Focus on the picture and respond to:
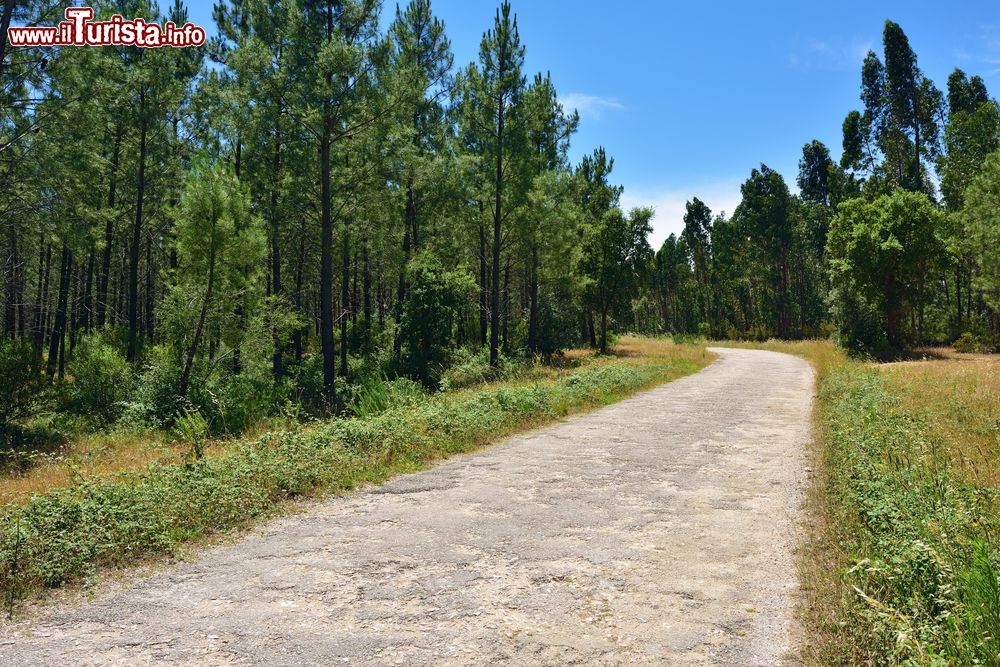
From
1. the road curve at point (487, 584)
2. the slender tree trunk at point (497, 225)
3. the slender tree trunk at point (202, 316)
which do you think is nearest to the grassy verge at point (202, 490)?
the road curve at point (487, 584)

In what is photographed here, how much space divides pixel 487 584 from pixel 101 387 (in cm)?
2085

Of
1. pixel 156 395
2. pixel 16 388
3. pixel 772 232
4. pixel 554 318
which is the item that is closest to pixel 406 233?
pixel 554 318

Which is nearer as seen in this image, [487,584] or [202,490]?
[487,584]

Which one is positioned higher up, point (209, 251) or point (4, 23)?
point (4, 23)

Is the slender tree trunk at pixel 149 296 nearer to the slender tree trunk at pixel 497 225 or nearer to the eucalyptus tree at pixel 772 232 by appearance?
the slender tree trunk at pixel 497 225

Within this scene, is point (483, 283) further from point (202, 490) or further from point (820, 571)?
point (820, 571)

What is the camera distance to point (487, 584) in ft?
13.9

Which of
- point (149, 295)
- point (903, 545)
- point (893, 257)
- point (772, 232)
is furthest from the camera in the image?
point (772, 232)

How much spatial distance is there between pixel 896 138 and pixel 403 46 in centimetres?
4368

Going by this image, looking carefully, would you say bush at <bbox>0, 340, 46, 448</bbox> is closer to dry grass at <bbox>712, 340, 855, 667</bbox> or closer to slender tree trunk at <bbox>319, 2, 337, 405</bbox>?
slender tree trunk at <bbox>319, 2, 337, 405</bbox>

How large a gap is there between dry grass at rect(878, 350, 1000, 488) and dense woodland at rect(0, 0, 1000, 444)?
13181mm

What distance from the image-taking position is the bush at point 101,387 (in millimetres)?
17719

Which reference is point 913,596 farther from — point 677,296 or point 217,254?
Answer: point 677,296

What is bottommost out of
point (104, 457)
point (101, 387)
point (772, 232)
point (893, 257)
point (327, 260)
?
point (104, 457)
